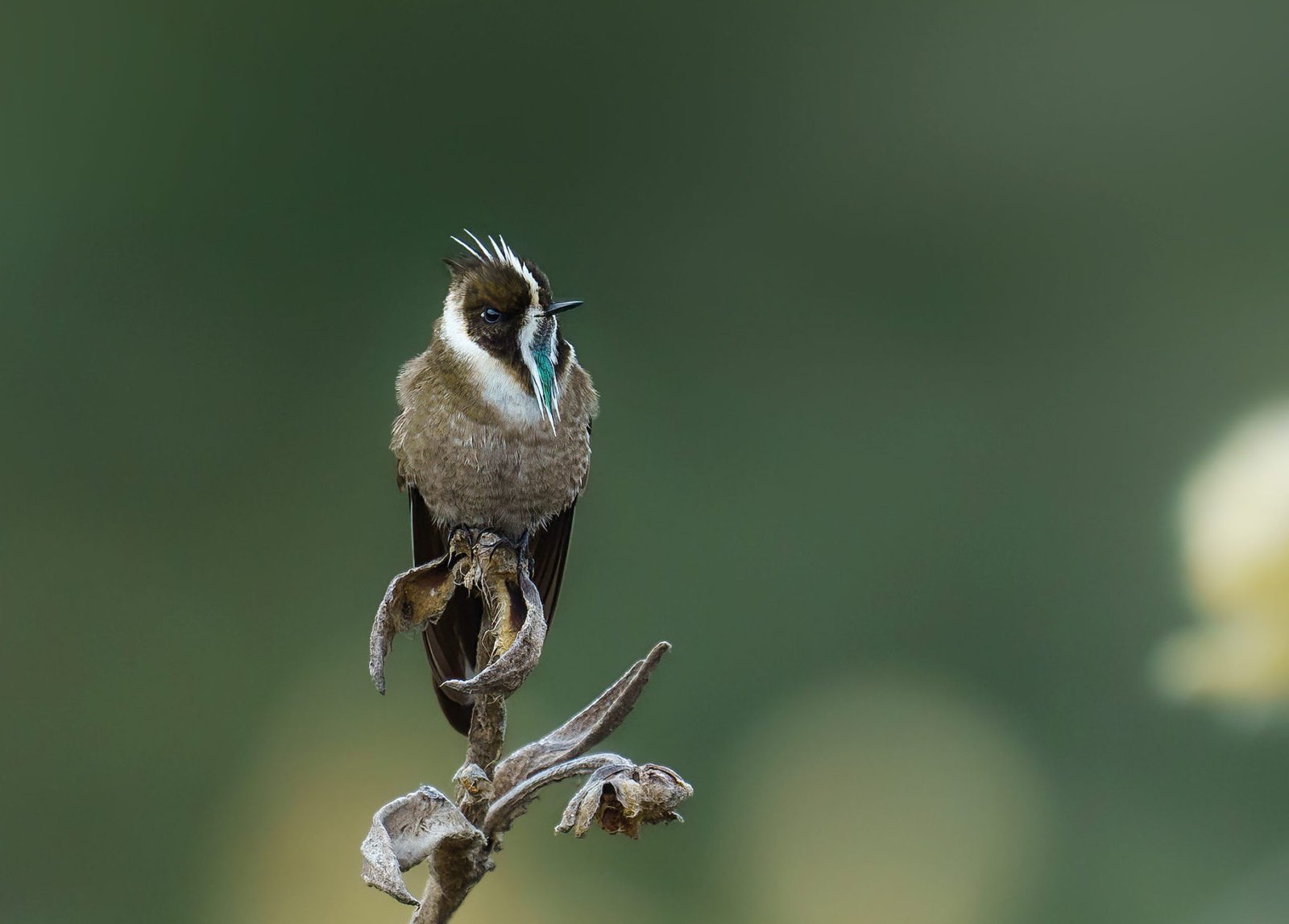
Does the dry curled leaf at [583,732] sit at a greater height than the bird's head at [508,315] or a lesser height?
lesser

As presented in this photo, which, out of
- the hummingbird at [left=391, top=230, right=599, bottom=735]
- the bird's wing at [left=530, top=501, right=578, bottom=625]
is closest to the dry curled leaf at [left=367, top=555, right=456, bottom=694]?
the hummingbird at [left=391, top=230, right=599, bottom=735]

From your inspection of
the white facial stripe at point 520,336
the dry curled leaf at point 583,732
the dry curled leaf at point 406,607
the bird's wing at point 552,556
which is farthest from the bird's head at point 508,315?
the dry curled leaf at point 583,732

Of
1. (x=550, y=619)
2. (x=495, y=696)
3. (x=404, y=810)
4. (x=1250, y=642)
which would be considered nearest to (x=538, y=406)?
(x=550, y=619)

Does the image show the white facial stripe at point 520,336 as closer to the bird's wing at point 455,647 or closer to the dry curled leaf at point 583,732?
the bird's wing at point 455,647

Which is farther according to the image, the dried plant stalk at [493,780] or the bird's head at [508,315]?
the bird's head at [508,315]

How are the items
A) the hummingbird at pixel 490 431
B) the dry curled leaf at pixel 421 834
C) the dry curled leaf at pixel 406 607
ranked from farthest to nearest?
the hummingbird at pixel 490 431 → the dry curled leaf at pixel 406 607 → the dry curled leaf at pixel 421 834

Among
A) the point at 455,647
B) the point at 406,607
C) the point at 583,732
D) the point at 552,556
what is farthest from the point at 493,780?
the point at 552,556

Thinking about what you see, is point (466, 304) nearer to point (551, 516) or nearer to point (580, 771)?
point (551, 516)

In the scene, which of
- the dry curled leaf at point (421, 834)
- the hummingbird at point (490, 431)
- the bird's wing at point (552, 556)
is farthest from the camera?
the bird's wing at point (552, 556)
